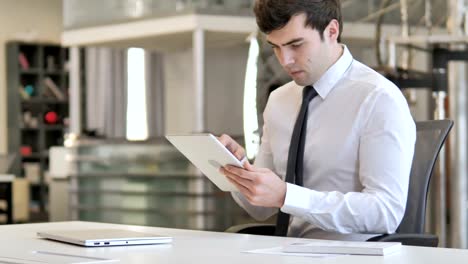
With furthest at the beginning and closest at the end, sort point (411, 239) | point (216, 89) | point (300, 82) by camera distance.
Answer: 1. point (216, 89)
2. point (300, 82)
3. point (411, 239)

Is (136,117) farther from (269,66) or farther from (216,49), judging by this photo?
(269,66)

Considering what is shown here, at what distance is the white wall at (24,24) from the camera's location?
1157 centimetres

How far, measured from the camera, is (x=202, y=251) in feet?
6.02

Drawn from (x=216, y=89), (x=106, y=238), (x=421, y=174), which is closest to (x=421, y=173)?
(x=421, y=174)

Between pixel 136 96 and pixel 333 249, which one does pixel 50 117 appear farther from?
pixel 333 249

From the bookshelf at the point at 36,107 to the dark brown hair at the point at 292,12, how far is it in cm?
924

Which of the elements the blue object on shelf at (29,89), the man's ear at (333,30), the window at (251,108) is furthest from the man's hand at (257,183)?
the blue object on shelf at (29,89)

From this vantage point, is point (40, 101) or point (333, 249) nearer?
point (333, 249)

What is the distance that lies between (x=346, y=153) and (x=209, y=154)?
0.45 metres

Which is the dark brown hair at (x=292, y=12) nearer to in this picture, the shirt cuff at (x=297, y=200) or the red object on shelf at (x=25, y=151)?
the shirt cuff at (x=297, y=200)

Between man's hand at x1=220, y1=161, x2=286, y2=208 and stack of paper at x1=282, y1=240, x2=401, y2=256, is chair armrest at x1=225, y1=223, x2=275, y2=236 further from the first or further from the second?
stack of paper at x1=282, y1=240, x2=401, y2=256

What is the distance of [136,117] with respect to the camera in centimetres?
1085

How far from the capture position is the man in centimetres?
221

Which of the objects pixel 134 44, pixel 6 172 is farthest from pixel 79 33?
pixel 6 172
